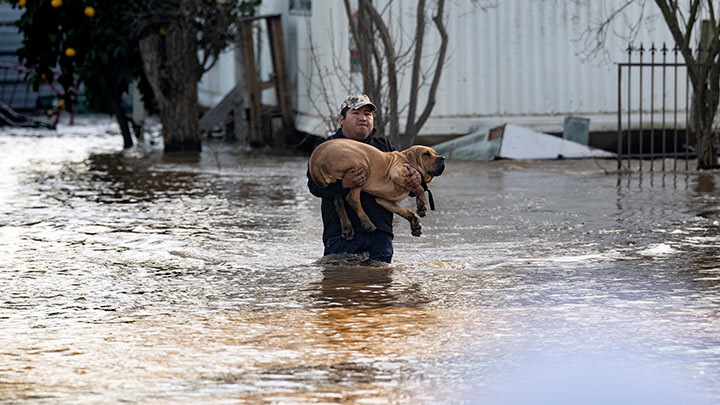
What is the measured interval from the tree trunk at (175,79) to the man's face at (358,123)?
1175cm

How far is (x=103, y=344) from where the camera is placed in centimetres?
650

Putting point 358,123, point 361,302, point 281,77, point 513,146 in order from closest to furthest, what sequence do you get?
1. point 361,302
2. point 358,123
3. point 513,146
4. point 281,77

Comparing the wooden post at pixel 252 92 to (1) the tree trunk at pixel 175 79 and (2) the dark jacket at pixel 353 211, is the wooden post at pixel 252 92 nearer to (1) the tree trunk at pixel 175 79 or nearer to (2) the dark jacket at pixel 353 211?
(1) the tree trunk at pixel 175 79

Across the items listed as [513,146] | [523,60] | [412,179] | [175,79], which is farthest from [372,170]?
[175,79]

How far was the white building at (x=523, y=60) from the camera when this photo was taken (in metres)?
19.6

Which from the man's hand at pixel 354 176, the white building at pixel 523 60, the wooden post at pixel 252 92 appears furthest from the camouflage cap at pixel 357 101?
the wooden post at pixel 252 92

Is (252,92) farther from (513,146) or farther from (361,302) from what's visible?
(361,302)

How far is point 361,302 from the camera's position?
299 inches

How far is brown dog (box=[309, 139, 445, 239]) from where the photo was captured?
8.26 metres

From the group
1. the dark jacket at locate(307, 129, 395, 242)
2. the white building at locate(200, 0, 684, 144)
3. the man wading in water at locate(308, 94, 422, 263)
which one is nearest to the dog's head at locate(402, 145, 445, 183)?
the man wading in water at locate(308, 94, 422, 263)

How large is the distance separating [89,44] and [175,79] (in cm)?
169

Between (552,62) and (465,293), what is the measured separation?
1246 cm

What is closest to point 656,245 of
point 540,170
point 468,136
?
point 540,170

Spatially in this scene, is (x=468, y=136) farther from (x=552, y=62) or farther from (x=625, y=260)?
(x=625, y=260)
